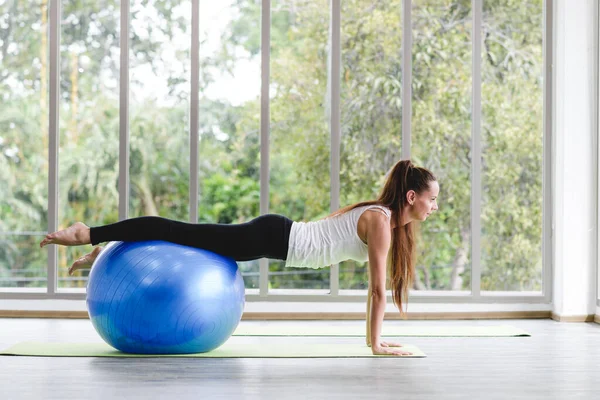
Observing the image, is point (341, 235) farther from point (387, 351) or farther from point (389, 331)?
point (389, 331)

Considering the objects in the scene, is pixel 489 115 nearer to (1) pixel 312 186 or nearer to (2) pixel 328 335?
(1) pixel 312 186

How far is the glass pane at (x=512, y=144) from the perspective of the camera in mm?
5812

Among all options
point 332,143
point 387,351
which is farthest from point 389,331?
point 332,143

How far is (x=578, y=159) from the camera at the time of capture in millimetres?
5016

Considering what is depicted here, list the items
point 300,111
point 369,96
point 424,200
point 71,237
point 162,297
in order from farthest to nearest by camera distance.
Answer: point 300,111
point 369,96
point 424,200
point 71,237
point 162,297

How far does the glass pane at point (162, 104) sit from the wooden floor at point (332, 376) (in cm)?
227

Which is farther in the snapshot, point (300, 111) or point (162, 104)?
point (162, 104)

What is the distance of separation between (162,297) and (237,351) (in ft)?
1.84

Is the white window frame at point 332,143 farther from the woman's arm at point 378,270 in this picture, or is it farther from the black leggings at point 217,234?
the woman's arm at point 378,270

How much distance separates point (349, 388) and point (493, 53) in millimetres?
3695

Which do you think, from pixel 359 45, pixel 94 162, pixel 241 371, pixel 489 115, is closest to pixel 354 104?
pixel 359 45

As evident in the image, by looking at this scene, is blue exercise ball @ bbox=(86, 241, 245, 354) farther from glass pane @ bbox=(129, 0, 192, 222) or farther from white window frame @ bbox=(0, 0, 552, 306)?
glass pane @ bbox=(129, 0, 192, 222)

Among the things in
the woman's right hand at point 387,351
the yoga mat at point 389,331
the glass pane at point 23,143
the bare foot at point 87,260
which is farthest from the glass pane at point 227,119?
the woman's right hand at point 387,351

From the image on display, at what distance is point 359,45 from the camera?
584 cm
